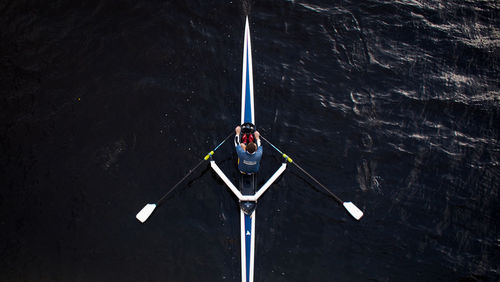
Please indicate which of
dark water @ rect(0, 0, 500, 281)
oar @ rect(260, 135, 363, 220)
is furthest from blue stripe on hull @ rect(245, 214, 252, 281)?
oar @ rect(260, 135, 363, 220)

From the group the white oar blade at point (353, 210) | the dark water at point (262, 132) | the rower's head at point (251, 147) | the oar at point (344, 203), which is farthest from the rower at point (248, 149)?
the white oar blade at point (353, 210)

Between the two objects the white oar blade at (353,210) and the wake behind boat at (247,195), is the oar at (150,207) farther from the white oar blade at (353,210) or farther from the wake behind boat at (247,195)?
the white oar blade at (353,210)

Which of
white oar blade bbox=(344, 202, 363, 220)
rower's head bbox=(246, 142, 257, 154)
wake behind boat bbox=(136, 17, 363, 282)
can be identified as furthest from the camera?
white oar blade bbox=(344, 202, 363, 220)

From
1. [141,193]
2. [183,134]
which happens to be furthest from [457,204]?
[141,193]

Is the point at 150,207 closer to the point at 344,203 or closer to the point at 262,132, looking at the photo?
the point at 262,132

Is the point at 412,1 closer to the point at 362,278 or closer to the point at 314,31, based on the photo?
the point at 314,31

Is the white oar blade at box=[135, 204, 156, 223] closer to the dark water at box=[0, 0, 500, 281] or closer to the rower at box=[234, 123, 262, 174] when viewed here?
the dark water at box=[0, 0, 500, 281]

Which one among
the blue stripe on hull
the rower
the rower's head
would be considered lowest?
the blue stripe on hull
